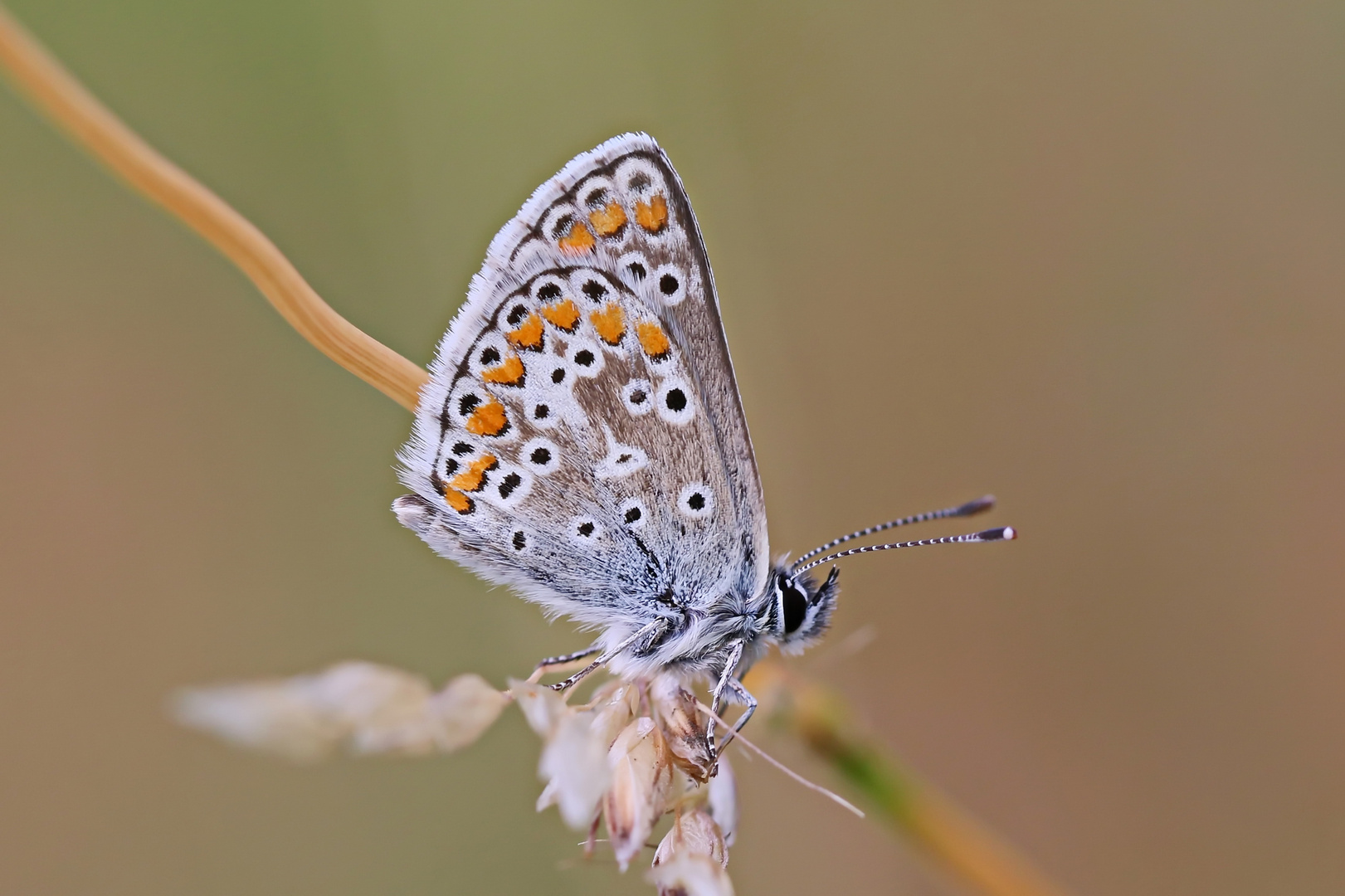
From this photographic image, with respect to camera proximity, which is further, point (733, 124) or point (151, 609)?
point (733, 124)

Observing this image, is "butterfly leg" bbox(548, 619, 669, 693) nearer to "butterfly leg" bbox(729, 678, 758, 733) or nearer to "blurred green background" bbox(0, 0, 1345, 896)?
"butterfly leg" bbox(729, 678, 758, 733)

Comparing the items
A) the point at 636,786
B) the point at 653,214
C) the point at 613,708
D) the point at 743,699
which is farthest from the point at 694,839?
the point at 653,214

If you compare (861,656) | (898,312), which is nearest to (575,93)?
(898,312)

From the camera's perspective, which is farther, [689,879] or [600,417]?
[600,417]

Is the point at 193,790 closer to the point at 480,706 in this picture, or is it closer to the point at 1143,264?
the point at 480,706

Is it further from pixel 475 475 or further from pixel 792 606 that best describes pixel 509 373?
pixel 792 606

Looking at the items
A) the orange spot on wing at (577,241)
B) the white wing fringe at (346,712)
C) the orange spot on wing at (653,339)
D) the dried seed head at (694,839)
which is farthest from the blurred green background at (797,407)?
the white wing fringe at (346,712)

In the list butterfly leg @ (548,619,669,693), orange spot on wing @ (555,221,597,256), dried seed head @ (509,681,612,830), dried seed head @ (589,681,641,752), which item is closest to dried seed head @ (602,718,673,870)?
dried seed head @ (589,681,641,752)
